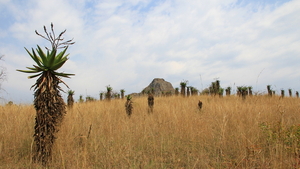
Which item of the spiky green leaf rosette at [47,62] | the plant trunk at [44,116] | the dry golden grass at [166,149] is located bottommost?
the dry golden grass at [166,149]

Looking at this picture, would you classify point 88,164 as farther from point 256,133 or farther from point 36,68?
point 256,133

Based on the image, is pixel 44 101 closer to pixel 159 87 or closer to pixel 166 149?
pixel 166 149

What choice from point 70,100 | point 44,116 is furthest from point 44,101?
point 70,100

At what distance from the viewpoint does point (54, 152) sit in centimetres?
392

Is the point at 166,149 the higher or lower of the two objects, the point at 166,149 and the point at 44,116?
the lower

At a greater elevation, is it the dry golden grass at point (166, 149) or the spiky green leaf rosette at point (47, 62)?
the spiky green leaf rosette at point (47, 62)

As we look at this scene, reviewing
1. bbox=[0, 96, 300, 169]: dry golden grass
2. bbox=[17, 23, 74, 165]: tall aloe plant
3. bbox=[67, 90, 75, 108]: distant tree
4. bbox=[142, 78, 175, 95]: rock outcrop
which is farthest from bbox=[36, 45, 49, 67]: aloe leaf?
bbox=[142, 78, 175, 95]: rock outcrop

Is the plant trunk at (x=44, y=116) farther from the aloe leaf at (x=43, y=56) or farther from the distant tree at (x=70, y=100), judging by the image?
the distant tree at (x=70, y=100)

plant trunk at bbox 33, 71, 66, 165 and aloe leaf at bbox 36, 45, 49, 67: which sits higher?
aloe leaf at bbox 36, 45, 49, 67

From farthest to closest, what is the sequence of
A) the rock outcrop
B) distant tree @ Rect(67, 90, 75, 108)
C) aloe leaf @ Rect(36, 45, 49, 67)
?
1. the rock outcrop
2. distant tree @ Rect(67, 90, 75, 108)
3. aloe leaf @ Rect(36, 45, 49, 67)

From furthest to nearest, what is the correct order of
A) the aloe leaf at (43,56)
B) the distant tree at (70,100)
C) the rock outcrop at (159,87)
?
the rock outcrop at (159,87) < the distant tree at (70,100) < the aloe leaf at (43,56)

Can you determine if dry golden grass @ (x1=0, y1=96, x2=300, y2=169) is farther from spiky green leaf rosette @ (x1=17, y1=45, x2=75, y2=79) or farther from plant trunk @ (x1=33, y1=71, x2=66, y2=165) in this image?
spiky green leaf rosette @ (x1=17, y1=45, x2=75, y2=79)

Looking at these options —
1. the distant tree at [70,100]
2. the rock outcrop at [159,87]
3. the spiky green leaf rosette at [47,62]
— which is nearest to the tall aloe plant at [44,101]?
the spiky green leaf rosette at [47,62]

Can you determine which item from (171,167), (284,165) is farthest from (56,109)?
(284,165)
